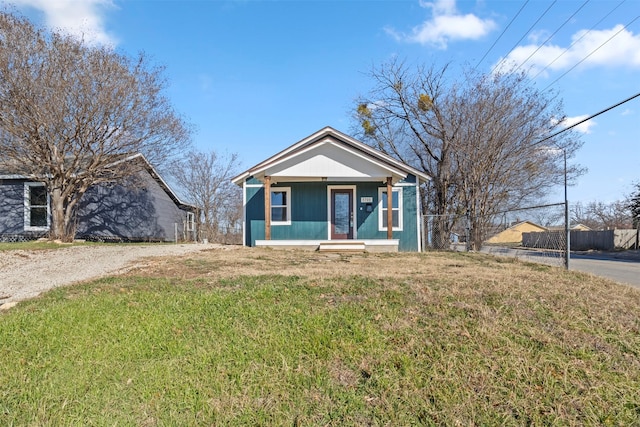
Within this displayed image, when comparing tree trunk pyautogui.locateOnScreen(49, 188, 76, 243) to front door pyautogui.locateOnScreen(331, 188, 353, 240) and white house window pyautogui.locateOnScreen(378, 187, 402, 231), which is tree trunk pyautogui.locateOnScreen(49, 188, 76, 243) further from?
white house window pyautogui.locateOnScreen(378, 187, 402, 231)

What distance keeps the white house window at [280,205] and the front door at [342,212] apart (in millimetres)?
1731

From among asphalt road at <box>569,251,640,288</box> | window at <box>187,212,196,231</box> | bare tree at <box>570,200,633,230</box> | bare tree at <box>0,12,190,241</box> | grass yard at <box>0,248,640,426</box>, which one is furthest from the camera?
bare tree at <box>570,200,633,230</box>

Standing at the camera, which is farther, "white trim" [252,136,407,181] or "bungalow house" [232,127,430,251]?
"bungalow house" [232,127,430,251]

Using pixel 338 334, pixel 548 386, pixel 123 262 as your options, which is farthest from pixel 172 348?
pixel 123 262

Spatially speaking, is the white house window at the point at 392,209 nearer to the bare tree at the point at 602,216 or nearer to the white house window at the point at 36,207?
the white house window at the point at 36,207

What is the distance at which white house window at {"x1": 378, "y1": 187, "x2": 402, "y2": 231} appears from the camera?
1439cm

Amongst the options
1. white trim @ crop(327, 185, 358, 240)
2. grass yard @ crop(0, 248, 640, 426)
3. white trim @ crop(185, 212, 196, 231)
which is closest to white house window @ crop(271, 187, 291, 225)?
white trim @ crop(327, 185, 358, 240)

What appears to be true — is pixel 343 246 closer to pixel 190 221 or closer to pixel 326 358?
pixel 326 358

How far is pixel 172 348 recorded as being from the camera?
3.42 meters

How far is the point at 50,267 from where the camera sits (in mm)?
8359

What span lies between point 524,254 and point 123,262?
10025mm

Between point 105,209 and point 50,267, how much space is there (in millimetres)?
10943

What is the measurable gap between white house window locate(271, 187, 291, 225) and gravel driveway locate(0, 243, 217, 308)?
16.7 feet

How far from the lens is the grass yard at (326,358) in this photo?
2.63 metres
